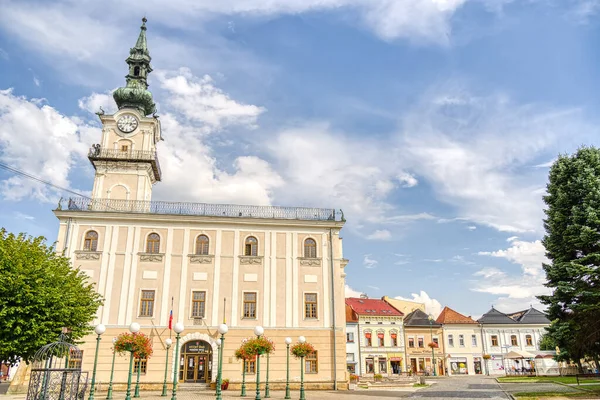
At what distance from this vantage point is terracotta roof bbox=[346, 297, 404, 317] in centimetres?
5588

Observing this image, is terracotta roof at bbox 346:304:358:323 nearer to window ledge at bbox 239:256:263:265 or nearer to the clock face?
window ledge at bbox 239:256:263:265

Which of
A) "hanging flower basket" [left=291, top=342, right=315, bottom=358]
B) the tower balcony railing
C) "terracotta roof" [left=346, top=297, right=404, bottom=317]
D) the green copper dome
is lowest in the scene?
"hanging flower basket" [left=291, top=342, right=315, bottom=358]

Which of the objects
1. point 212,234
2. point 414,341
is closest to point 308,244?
point 212,234

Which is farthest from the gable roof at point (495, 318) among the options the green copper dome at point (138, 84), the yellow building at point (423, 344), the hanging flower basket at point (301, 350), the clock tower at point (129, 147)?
the green copper dome at point (138, 84)

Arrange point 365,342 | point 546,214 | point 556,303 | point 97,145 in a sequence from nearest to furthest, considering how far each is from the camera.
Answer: point 556,303
point 546,214
point 97,145
point 365,342

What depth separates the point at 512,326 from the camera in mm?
61562

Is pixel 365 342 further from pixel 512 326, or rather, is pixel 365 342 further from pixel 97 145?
pixel 97 145

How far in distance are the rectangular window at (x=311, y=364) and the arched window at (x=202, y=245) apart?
8.88 m

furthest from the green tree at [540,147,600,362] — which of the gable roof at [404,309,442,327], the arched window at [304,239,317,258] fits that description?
the gable roof at [404,309,442,327]

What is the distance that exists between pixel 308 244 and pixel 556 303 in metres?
14.6

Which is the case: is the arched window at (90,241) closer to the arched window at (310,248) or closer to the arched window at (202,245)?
the arched window at (202,245)

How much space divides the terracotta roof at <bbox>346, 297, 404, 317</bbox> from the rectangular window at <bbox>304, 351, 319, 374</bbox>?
27.8 metres

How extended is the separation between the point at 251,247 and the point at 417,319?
121 feet

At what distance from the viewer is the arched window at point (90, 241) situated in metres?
28.4
